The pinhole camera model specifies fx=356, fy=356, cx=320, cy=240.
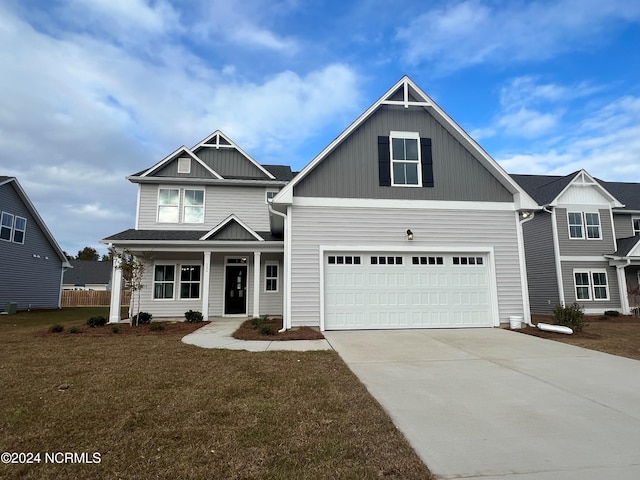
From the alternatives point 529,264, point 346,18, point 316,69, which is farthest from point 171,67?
point 529,264

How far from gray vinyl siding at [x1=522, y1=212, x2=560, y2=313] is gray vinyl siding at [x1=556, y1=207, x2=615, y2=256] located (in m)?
0.47

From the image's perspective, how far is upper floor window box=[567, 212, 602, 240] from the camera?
18.1m

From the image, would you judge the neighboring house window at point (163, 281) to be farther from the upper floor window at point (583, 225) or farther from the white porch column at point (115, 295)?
the upper floor window at point (583, 225)

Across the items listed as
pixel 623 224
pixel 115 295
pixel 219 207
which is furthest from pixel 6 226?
pixel 623 224

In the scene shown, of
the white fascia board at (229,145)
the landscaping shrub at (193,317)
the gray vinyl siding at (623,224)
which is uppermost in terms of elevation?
the white fascia board at (229,145)

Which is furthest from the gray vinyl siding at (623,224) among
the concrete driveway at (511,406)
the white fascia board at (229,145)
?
the white fascia board at (229,145)

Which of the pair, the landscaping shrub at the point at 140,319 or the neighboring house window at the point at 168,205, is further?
the neighboring house window at the point at 168,205

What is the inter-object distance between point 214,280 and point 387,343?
29.7 ft

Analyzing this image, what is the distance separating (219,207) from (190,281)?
11.6ft

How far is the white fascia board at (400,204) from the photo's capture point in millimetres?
11109

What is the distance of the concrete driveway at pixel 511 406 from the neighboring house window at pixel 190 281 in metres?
9.11

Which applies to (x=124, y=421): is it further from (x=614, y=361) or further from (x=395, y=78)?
(x=395, y=78)

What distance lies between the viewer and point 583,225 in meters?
18.2

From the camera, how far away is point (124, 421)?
3.73 metres
